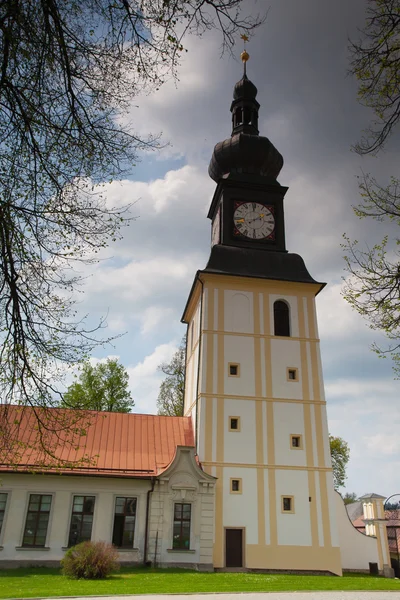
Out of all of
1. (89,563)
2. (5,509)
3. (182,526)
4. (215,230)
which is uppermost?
(215,230)

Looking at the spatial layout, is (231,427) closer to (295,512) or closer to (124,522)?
(295,512)

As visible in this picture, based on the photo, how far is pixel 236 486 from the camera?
19.7m

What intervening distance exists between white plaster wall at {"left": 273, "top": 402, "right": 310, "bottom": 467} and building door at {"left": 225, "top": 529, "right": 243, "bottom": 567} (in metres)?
3.03

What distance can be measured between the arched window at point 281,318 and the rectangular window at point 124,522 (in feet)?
30.2

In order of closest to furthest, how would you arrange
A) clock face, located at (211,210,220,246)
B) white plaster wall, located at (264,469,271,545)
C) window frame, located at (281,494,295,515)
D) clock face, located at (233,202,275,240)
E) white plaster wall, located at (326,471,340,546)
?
1. white plaster wall, located at (264,469,271,545)
2. white plaster wall, located at (326,471,340,546)
3. window frame, located at (281,494,295,515)
4. clock face, located at (233,202,275,240)
5. clock face, located at (211,210,220,246)

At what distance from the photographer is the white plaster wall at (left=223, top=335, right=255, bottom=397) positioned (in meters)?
21.3

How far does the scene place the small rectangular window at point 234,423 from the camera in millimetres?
20641

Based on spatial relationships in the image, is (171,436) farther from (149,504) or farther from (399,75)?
(399,75)

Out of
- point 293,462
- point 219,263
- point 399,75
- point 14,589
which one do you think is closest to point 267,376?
point 293,462

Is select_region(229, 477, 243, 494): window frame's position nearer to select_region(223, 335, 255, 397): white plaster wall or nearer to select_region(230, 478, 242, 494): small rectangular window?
select_region(230, 478, 242, 494): small rectangular window

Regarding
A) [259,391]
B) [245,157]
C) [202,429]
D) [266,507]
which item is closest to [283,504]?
[266,507]

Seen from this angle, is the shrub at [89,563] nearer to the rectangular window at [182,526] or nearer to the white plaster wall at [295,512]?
the rectangular window at [182,526]

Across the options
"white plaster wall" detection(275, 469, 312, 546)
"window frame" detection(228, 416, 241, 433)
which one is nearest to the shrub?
"white plaster wall" detection(275, 469, 312, 546)

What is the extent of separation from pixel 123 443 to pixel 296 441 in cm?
688
